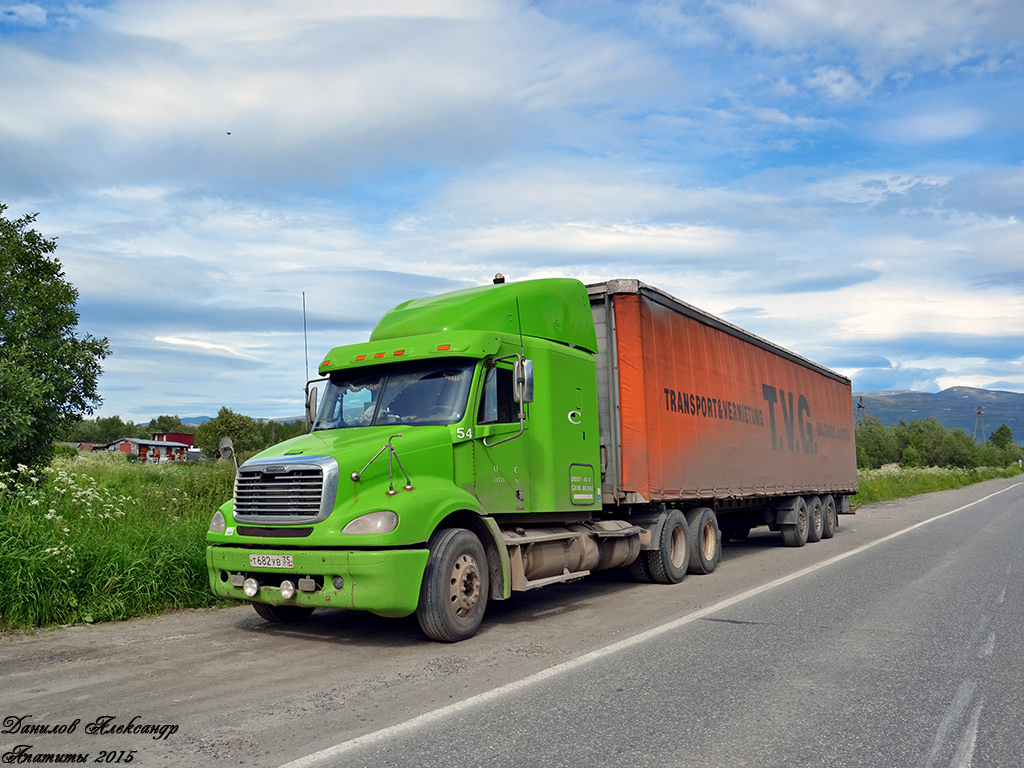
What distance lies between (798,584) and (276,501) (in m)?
6.76

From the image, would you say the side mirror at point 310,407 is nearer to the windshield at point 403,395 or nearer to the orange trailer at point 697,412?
the windshield at point 403,395

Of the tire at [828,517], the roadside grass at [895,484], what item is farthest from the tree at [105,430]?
the tire at [828,517]

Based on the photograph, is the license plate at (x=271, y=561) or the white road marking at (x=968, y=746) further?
the license plate at (x=271, y=561)

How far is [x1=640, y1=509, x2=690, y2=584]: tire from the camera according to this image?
10.8 meters

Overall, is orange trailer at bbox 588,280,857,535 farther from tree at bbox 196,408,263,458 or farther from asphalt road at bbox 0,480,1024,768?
tree at bbox 196,408,263,458

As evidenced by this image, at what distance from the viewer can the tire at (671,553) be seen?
424 inches

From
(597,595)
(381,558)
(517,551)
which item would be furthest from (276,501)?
(597,595)

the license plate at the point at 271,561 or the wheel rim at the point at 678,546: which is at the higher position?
the license plate at the point at 271,561

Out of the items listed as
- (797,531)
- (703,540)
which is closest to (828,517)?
(797,531)

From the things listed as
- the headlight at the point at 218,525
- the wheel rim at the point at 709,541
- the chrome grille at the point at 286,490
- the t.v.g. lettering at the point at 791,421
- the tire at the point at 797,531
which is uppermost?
the t.v.g. lettering at the point at 791,421

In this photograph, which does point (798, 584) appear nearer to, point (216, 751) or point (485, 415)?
point (485, 415)

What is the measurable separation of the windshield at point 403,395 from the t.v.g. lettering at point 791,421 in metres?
9.06

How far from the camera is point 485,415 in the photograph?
7914mm

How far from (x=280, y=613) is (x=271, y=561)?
141 cm
